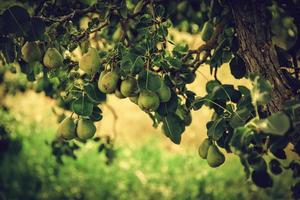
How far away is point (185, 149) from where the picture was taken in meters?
4.57

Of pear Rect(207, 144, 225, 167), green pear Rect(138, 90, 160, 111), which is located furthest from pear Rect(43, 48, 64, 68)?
pear Rect(207, 144, 225, 167)

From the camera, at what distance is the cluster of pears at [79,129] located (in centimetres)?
135

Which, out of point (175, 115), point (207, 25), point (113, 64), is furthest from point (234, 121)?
point (207, 25)

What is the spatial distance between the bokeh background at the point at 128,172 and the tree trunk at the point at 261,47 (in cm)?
157

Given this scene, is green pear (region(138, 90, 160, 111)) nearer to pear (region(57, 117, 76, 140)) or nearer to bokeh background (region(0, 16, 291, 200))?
pear (region(57, 117, 76, 140))

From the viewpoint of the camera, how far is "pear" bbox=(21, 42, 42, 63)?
4.58ft

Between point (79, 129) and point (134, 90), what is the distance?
22 cm

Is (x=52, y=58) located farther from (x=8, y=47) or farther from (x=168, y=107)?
(x=168, y=107)

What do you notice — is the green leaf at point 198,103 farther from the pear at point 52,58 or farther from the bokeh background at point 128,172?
the bokeh background at point 128,172

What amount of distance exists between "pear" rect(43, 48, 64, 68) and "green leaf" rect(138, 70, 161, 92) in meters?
0.34

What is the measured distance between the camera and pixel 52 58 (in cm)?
140

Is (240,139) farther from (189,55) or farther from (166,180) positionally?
(166,180)

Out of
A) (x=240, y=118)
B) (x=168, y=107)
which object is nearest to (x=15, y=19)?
(x=168, y=107)

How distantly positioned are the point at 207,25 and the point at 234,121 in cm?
78
